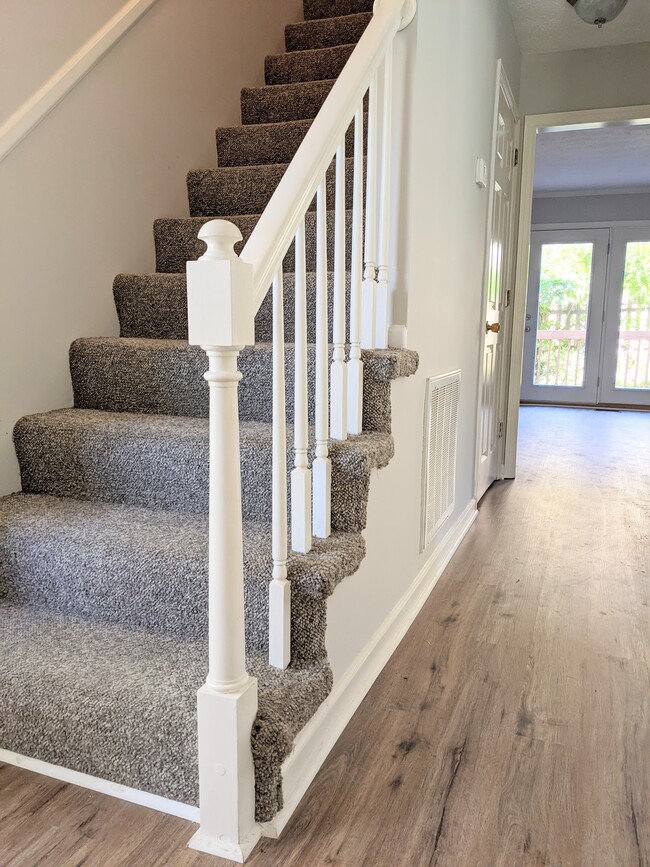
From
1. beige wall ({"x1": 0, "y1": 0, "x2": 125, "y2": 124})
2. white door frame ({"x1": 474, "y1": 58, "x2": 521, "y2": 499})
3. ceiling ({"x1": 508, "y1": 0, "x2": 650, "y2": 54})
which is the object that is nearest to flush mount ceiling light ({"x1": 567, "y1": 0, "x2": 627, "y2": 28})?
ceiling ({"x1": 508, "y1": 0, "x2": 650, "y2": 54})

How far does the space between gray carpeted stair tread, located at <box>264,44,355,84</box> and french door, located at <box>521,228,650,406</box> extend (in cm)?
511

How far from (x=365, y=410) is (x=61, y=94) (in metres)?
1.33

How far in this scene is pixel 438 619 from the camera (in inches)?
79.9

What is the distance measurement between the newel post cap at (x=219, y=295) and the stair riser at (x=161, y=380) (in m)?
0.78

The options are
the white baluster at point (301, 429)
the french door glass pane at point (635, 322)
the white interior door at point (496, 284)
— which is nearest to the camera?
the white baluster at point (301, 429)

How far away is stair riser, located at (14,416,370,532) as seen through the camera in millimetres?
1466

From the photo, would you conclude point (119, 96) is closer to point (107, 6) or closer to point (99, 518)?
point (107, 6)

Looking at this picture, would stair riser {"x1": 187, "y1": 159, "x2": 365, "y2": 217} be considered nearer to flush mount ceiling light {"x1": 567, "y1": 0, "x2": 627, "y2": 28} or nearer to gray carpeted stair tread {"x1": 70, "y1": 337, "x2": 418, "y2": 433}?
gray carpeted stair tread {"x1": 70, "y1": 337, "x2": 418, "y2": 433}

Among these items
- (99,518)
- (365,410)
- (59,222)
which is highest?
(59,222)

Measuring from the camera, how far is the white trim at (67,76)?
5.89ft

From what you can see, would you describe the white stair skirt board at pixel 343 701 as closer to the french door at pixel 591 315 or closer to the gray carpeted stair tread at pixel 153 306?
the gray carpeted stair tread at pixel 153 306

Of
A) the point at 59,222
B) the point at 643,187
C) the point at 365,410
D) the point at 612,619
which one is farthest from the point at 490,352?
the point at 643,187

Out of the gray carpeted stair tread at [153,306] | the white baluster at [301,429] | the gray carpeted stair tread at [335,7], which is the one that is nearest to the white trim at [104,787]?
the white baluster at [301,429]

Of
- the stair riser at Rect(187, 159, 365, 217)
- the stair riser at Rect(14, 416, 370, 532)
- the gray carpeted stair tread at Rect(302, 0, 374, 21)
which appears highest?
the gray carpeted stair tread at Rect(302, 0, 374, 21)
